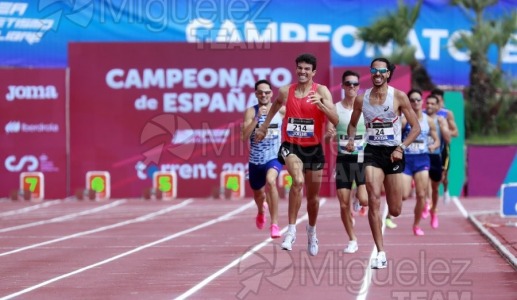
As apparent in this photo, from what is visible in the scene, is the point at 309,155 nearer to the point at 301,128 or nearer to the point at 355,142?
the point at 301,128

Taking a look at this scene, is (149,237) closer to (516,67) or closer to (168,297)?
(168,297)

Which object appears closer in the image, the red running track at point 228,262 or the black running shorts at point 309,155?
the red running track at point 228,262

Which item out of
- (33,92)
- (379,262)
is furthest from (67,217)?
(379,262)

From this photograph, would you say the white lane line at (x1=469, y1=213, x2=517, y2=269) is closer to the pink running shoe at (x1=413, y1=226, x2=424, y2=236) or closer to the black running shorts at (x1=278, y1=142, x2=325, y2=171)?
the pink running shoe at (x1=413, y1=226, x2=424, y2=236)

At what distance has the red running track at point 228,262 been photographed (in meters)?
11.8

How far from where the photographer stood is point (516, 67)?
36906 mm

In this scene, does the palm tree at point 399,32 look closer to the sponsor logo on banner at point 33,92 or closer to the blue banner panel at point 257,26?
the blue banner panel at point 257,26

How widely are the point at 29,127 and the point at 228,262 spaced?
17.6 metres

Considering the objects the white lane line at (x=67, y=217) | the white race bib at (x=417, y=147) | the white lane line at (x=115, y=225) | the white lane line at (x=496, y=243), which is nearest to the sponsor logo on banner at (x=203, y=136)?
the white lane line at (x=115, y=225)

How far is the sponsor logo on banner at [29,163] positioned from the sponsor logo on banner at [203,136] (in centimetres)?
→ 335

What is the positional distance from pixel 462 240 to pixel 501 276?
5041 mm

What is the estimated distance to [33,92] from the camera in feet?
103

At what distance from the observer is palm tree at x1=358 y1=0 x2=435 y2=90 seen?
1414 inches

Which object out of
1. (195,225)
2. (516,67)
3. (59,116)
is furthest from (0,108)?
(516,67)
